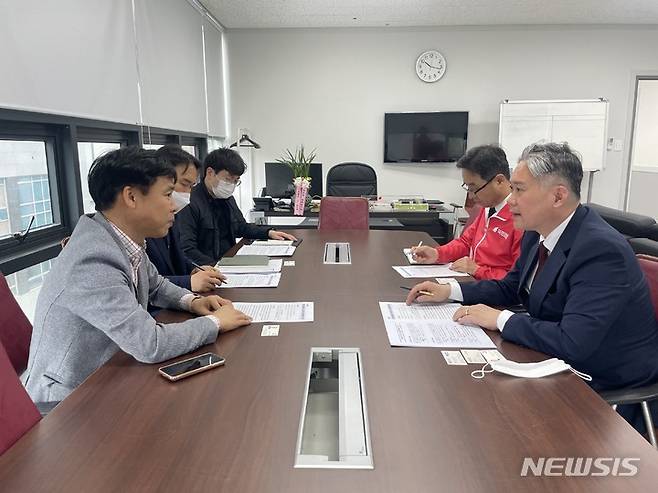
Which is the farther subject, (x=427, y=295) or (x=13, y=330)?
(x=427, y=295)

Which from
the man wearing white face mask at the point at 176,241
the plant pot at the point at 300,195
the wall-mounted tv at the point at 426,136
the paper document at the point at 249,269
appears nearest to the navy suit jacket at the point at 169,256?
the man wearing white face mask at the point at 176,241

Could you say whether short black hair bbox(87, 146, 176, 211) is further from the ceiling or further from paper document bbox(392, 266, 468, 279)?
the ceiling

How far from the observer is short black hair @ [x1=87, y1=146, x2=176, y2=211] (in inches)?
52.4

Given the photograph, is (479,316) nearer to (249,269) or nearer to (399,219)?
(249,269)

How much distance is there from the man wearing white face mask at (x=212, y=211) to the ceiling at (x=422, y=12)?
2.84m

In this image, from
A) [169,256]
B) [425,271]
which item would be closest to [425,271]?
[425,271]

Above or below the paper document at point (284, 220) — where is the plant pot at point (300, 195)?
above

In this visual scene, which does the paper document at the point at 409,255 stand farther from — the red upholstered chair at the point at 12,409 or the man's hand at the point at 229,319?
the red upholstered chair at the point at 12,409

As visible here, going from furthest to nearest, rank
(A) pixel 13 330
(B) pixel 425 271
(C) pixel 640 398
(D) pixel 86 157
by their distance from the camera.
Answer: (D) pixel 86 157, (B) pixel 425 271, (A) pixel 13 330, (C) pixel 640 398

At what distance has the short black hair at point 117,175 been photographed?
4.37 feet

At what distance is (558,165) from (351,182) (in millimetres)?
3851

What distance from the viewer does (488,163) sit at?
2.19m

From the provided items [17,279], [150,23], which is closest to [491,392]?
[17,279]

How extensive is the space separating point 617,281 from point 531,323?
0.25 metres
